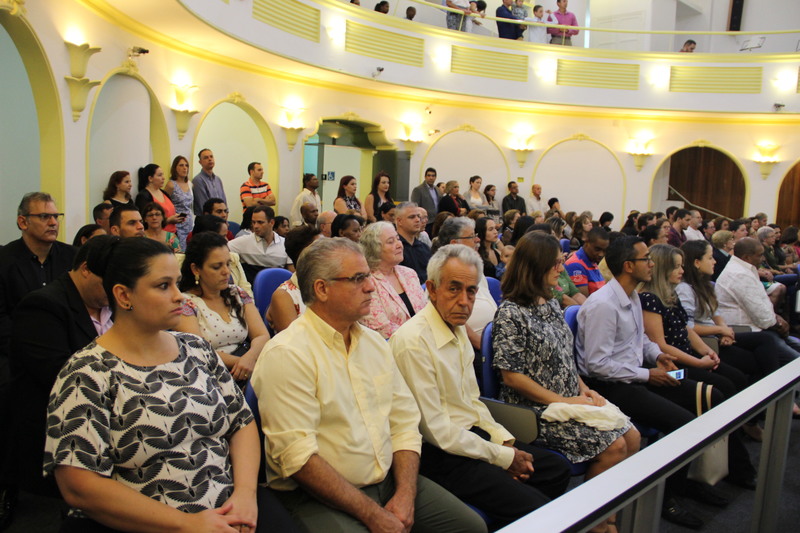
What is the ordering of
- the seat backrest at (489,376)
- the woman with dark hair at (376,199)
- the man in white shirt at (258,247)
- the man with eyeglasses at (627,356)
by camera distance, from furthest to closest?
1. the woman with dark hair at (376,199)
2. the man in white shirt at (258,247)
3. the man with eyeglasses at (627,356)
4. the seat backrest at (489,376)

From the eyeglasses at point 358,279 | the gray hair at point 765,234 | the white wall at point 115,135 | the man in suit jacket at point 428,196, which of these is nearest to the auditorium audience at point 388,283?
the eyeglasses at point 358,279

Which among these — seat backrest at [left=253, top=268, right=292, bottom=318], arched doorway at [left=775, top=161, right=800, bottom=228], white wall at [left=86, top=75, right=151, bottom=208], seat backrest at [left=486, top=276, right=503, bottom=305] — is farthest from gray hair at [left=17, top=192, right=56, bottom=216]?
arched doorway at [left=775, top=161, right=800, bottom=228]

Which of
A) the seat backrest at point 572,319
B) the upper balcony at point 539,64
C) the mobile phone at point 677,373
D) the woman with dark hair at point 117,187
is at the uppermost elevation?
the upper balcony at point 539,64

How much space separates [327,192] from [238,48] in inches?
146

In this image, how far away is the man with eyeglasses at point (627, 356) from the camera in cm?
293

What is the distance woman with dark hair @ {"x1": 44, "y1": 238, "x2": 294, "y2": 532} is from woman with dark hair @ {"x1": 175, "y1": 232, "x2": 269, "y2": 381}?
3.40ft

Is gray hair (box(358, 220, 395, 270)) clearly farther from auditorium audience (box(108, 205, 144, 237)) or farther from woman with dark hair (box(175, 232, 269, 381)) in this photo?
auditorium audience (box(108, 205, 144, 237))

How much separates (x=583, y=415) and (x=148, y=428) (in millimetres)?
1686

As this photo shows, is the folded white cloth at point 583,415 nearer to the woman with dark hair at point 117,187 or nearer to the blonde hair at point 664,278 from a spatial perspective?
the blonde hair at point 664,278

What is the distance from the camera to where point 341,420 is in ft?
6.18

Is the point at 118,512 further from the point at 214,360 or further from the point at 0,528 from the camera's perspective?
the point at 0,528

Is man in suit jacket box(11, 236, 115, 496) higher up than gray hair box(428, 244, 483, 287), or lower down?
lower down

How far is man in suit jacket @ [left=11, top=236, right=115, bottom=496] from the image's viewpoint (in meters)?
1.95

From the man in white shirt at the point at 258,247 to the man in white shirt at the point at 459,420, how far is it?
8.50ft
